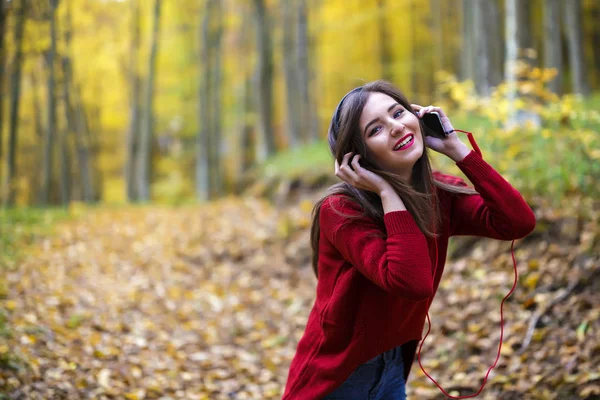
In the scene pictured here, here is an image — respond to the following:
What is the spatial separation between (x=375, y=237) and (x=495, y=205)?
1.95 feet

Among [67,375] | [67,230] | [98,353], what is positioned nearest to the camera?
[67,375]

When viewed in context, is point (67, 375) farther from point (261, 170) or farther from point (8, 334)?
point (261, 170)

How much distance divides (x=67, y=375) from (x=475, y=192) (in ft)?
10.7

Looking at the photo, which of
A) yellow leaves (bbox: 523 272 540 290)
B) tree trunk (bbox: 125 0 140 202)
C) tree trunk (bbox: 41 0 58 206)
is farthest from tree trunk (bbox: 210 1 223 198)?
yellow leaves (bbox: 523 272 540 290)

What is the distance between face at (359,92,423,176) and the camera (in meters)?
2.12

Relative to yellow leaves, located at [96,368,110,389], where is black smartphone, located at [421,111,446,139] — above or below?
above

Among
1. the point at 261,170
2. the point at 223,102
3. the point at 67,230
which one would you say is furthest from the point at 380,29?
the point at 67,230

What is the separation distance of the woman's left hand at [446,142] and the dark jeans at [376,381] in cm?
89

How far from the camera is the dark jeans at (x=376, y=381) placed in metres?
2.18

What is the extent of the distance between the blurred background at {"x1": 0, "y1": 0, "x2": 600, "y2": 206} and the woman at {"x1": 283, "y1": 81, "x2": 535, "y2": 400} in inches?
155

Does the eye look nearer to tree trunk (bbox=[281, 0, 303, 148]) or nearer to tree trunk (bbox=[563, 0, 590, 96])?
tree trunk (bbox=[563, 0, 590, 96])

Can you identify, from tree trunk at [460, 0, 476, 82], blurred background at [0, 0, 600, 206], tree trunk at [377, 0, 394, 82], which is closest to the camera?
blurred background at [0, 0, 600, 206]

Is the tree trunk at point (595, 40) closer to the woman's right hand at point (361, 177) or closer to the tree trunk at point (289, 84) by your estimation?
the tree trunk at point (289, 84)

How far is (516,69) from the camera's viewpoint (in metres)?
5.96
